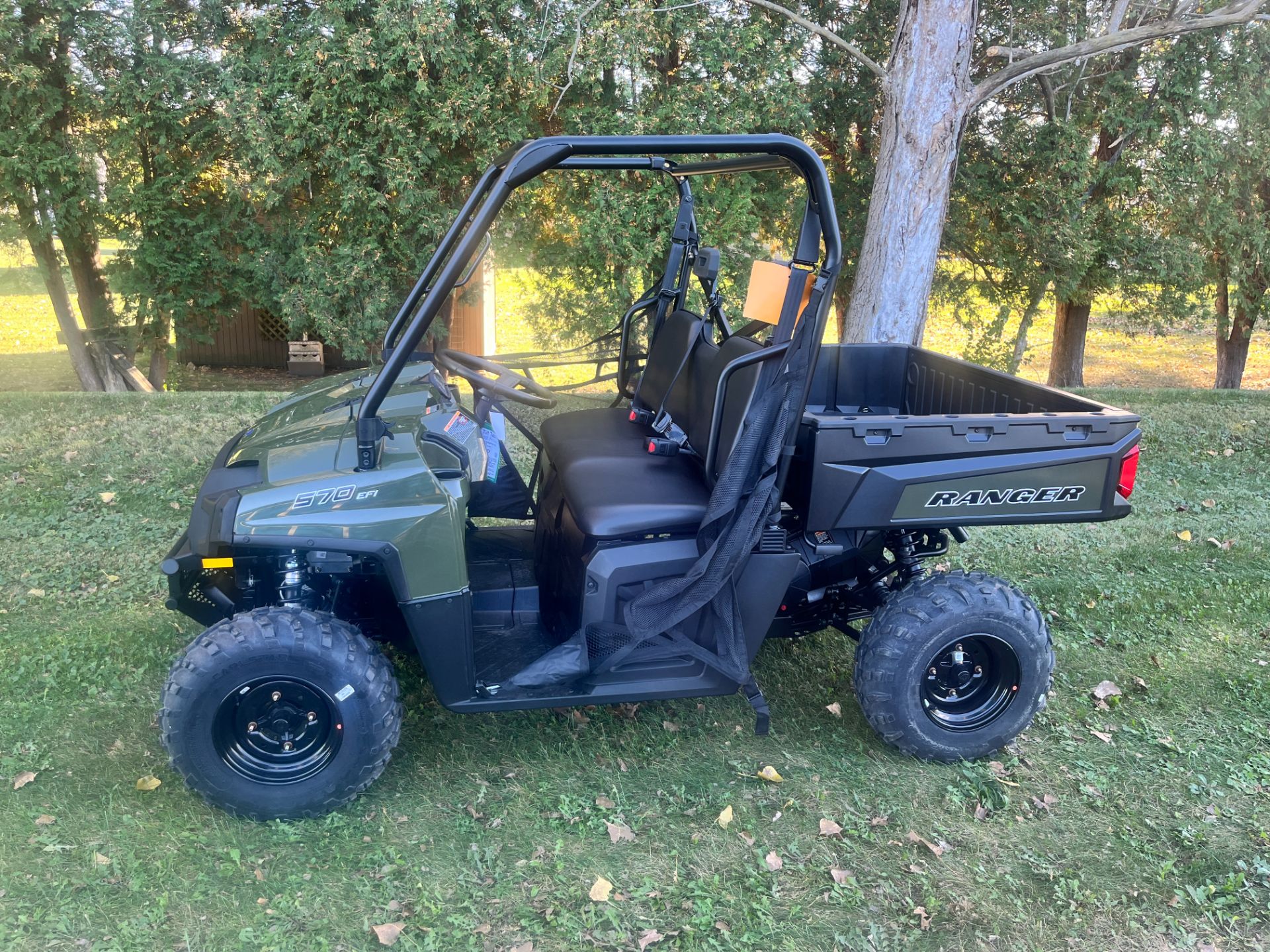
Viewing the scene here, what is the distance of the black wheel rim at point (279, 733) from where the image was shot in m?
2.80

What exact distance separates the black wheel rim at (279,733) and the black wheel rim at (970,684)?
6.03 feet

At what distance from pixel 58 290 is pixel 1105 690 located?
27.8 feet

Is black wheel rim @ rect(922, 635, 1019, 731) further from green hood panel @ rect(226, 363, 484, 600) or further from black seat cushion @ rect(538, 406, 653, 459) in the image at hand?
green hood panel @ rect(226, 363, 484, 600)

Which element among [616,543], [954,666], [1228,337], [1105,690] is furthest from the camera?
[1228,337]

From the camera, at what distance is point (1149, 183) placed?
8812 mm

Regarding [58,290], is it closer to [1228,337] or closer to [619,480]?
[619,480]

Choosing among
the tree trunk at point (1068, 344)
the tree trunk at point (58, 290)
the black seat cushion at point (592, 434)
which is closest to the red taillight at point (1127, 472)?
the black seat cushion at point (592, 434)

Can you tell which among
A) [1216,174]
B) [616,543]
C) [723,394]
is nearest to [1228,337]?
[1216,174]

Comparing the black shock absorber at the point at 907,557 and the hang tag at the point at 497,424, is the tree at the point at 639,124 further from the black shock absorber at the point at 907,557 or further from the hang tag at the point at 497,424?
the black shock absorber at the point at 907,557

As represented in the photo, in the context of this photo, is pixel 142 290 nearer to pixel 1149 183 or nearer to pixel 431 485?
pixel 431 485

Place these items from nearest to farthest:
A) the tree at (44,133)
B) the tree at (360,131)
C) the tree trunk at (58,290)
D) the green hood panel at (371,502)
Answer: the green hood panel at (371,502)
the tree at (44,133)
the tree at (360,131)
the tree trunk at (58,290)

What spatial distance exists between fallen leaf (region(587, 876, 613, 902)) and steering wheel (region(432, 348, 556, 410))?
52.9 inches

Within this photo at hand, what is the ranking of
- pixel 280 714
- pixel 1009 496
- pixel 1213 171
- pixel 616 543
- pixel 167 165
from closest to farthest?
1. pixel 280 714
2. pixel 616 543
3. pixel 1009 496
4. pixel 167 165
5. pixel 1213 171

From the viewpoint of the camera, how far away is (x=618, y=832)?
291 centimetres
